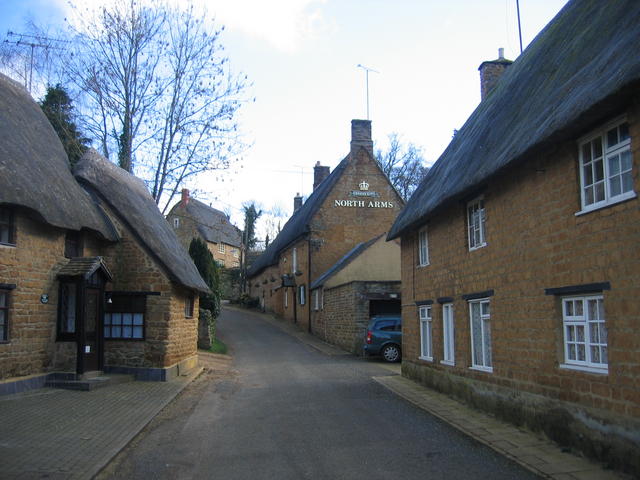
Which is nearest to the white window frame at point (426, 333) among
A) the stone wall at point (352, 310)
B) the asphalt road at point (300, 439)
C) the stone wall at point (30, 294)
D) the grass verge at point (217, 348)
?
the asphalt road at point (300, 439)

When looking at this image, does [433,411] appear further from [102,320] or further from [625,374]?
[102,320]

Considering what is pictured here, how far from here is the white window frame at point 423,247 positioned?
15.0m

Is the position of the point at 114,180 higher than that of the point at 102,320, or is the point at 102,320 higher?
the point at 114,180

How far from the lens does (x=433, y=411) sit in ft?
36.0

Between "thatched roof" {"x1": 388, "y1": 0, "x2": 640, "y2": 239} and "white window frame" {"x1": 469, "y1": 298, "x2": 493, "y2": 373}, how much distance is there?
2.27 m

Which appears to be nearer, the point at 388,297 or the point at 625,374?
the point at 625,374

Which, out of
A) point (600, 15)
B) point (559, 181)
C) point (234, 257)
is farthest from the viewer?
point (234, 257)

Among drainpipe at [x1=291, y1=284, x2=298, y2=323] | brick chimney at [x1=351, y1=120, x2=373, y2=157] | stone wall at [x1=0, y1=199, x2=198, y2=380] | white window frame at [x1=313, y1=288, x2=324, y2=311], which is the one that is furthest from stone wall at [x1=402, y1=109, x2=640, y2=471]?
drainpipe at [x1=291, y1=284, x2=298, y2=323]

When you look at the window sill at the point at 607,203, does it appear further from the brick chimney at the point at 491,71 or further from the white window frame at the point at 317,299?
the white window frame at the point at 317,299

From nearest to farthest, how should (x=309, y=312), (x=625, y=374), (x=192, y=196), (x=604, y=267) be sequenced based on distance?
(x=625, y=374) → (x=604, y=267) → (x=192, y=196) → (x=309, y=312)

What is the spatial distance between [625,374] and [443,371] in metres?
A: 6.79

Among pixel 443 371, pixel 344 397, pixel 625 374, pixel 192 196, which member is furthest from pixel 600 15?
pixel 192 196

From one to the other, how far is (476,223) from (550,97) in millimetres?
3424

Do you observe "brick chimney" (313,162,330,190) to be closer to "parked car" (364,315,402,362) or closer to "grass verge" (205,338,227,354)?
"grass verge" (205,338,227,354)
